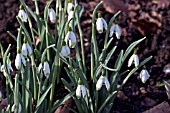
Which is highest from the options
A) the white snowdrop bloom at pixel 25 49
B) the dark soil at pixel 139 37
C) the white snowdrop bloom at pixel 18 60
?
the white snowdrop bloom at pixel 25 49

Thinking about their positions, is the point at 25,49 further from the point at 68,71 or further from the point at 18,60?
the point at 68,71

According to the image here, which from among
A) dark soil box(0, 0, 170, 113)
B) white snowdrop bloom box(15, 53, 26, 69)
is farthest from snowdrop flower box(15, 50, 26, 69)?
dark soil box(0, 0, 170, 113)

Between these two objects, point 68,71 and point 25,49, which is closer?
point 25,49

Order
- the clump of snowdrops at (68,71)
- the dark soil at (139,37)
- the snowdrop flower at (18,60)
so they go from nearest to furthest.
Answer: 1. the snowdrop flower at (18,60)
2. the clump of snowdrops at (68,71)
3. the dark soil at (139,37)

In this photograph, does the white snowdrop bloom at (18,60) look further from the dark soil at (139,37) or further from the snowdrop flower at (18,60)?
the dark soil at (139,37)

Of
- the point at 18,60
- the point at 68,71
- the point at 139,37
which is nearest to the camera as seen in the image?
the point at 18,60

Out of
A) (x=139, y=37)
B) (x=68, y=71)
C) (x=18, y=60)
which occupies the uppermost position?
(x=18, y=60)

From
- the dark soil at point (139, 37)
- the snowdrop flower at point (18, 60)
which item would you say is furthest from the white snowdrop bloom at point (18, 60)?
the dark soil at point (139, 37)

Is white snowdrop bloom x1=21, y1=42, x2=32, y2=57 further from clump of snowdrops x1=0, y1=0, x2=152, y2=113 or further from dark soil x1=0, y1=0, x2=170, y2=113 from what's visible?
dark soil x1=0, y1=0, x2=170, y2=113

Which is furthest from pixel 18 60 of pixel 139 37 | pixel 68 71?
pixel 139 37
